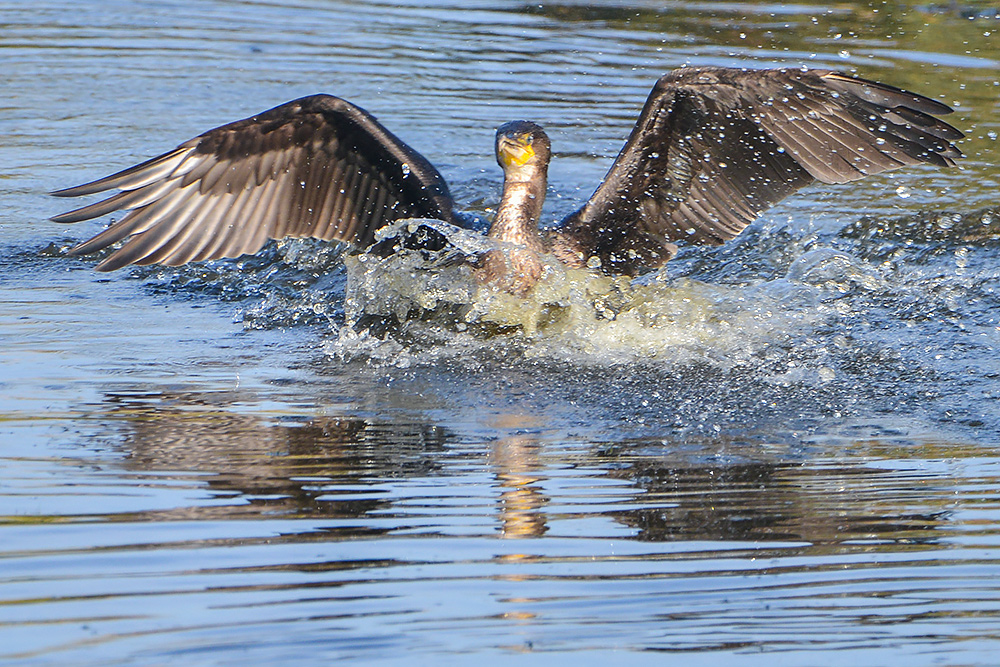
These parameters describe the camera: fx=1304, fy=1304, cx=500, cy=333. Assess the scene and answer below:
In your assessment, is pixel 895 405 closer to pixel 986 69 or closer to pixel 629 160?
pixel 629 160

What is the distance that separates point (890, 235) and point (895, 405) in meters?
2.90

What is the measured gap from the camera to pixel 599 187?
623 cm

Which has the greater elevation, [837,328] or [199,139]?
[199,139]

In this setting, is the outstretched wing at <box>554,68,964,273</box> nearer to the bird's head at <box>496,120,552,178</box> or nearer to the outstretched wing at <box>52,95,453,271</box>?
the bird's head at <box>496,120,552,178</box>

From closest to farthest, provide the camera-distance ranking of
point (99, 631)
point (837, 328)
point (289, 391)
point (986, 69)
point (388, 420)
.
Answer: point (99, 631)
point (388, 420)
point (289, 391)
point (837, 328)
point (986, 69)

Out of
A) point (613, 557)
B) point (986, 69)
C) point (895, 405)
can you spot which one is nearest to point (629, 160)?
point (895, 405)

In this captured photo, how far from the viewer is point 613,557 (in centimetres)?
346

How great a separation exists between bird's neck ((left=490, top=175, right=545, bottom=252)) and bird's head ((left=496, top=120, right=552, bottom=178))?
57 mm

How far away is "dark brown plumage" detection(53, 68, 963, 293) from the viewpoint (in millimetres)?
5898

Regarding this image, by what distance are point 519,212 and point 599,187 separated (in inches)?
15.7

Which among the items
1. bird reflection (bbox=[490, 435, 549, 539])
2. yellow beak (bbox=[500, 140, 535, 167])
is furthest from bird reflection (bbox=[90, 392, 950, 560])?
yellow beak (bbox=[500, 140, 535, 167])

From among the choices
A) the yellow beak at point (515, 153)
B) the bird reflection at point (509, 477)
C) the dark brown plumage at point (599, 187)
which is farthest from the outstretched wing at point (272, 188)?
the bird reflection at point (509, 477)

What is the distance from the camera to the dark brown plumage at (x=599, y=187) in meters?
5.90

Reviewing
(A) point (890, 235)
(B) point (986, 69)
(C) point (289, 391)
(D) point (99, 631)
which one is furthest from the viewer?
(B) point (986, 69)
